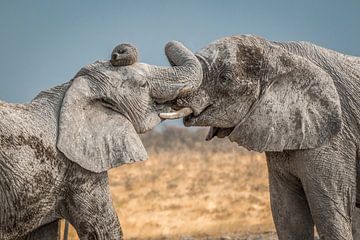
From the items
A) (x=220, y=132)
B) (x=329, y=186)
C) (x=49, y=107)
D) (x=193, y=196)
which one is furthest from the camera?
(x=193, y=196)

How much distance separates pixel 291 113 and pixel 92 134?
A: 1.92 m

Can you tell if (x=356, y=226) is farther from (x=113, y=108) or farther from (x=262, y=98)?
(x=113, y=108)

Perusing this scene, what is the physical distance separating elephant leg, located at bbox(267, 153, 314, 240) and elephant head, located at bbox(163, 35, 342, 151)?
1.18ft

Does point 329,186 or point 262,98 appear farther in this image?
point 262,98

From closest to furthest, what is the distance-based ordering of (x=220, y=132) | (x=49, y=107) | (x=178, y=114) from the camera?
(x=49, y=107)
(x=178, y=114)
(x=220, y=132)

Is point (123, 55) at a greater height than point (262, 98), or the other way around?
point (123, 55)

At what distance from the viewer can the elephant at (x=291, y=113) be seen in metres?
9.38

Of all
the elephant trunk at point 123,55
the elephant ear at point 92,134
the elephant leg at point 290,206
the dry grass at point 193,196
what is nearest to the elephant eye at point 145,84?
the elephant trunk at point 123,55

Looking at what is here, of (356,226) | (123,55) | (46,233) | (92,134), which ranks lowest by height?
(356,226)

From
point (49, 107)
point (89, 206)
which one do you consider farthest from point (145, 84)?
point (89, 206)

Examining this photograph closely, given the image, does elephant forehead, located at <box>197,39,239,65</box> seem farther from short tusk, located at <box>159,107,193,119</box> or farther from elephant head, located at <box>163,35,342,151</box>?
short tusk, located at <box>159,107,193,119</box>

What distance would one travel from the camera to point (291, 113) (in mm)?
9539

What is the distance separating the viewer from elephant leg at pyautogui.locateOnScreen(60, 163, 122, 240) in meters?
8.37

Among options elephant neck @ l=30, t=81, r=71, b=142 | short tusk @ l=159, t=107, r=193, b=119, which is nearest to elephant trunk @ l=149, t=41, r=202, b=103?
short tusk @ l=159, t=107, r=193, b=119
